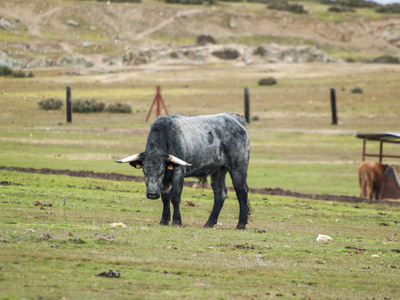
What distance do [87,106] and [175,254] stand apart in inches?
1475

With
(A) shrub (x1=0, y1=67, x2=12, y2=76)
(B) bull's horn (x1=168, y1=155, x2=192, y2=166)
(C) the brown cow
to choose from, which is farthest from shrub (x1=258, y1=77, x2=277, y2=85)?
(B) bull's horn (x1=168, y1=155, x2=192, y2=166)

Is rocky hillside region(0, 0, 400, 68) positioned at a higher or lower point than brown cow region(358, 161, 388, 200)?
higher

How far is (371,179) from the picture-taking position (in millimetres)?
28359

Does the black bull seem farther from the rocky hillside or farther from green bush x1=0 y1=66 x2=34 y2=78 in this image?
the rocky hillside

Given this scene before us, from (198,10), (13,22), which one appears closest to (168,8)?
(198,10)

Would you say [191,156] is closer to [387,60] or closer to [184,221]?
[184,221]

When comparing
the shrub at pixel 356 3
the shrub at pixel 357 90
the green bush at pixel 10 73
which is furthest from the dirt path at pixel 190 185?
the shrub at pixel 356 3

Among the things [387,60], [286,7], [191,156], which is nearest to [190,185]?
[191,156]

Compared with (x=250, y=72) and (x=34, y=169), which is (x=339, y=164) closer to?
(x=34, y=169)

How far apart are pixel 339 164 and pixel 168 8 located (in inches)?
2548

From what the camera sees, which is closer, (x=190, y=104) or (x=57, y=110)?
(x=57, y=110)

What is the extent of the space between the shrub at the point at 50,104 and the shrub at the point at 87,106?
6.37ft

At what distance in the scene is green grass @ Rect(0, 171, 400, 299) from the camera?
30.1 feet

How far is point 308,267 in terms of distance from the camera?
11.6m
